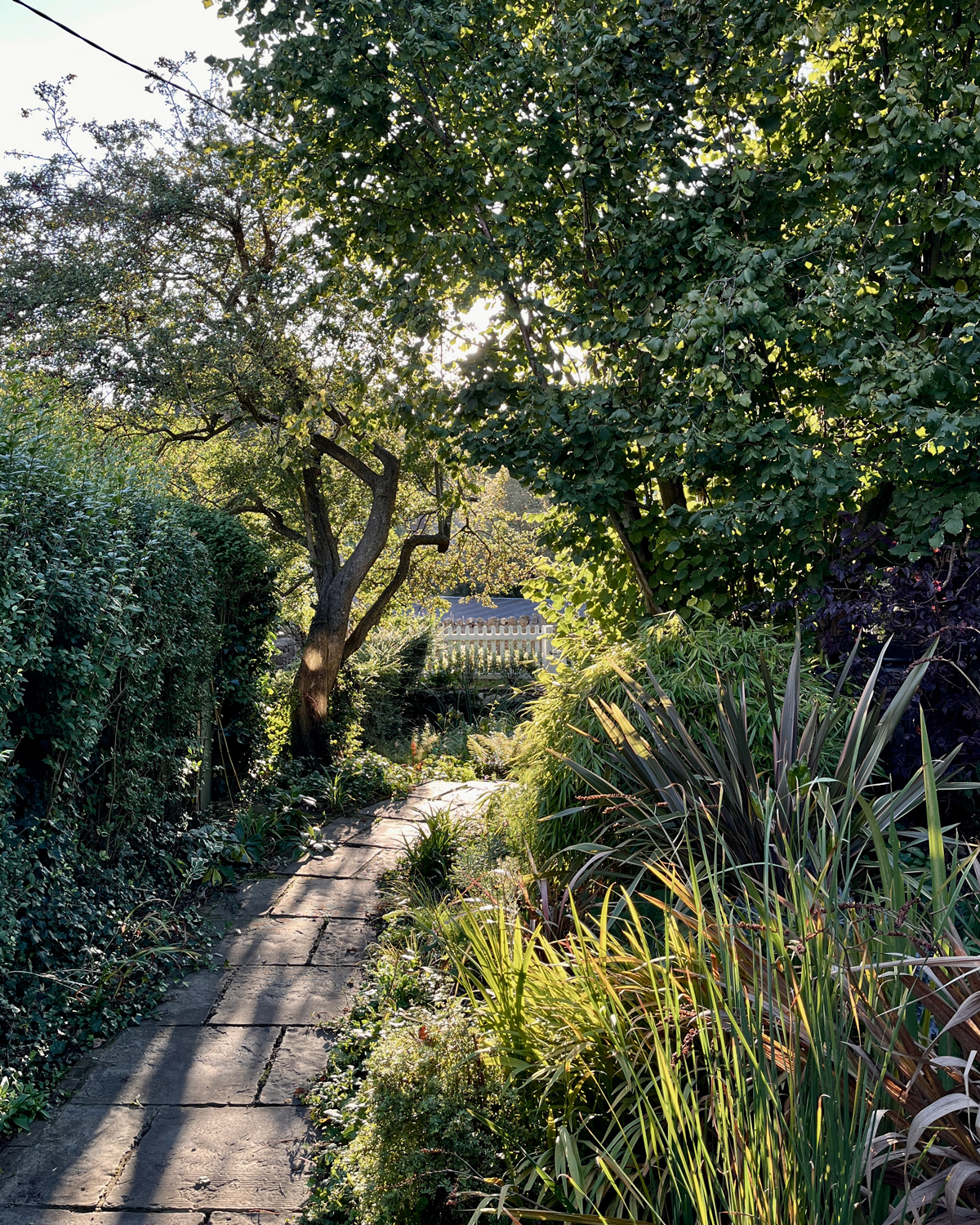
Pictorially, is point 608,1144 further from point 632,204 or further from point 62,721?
point 632,204

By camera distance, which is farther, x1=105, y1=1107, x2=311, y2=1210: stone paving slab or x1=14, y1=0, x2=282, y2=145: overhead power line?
x1=14, y1=0, x2=282, y2=145: overhead power line

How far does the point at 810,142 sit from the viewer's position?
5.07 m

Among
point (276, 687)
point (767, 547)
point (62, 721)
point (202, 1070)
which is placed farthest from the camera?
point (276, 687)

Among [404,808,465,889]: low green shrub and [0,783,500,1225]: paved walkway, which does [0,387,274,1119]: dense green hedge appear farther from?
[404,808,465,889]: low green shrub

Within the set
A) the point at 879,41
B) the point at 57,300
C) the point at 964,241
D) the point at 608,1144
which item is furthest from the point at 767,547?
the point at 57,300

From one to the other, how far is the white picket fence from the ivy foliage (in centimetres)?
402

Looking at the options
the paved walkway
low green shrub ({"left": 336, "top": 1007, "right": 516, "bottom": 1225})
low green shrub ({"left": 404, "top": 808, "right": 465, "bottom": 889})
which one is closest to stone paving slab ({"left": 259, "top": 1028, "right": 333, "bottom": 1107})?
the paved walkway

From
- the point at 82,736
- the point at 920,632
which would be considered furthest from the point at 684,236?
the point at 82,736

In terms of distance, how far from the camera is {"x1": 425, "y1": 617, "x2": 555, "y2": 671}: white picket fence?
11438 mm

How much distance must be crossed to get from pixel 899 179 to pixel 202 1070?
4.92 metres

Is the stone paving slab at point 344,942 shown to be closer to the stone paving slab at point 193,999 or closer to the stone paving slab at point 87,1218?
the stone paving slab at point 193,999

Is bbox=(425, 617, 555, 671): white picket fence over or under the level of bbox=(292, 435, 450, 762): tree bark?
under

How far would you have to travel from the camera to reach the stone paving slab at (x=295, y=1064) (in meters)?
3.08

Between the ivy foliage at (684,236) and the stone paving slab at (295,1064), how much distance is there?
2.93 metres
